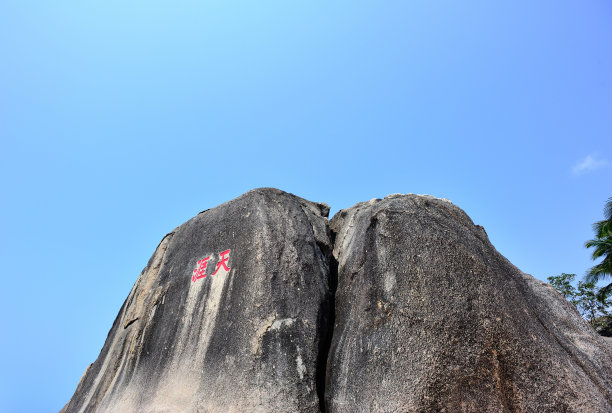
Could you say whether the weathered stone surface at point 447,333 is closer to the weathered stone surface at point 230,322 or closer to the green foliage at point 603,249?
the weathered stone surface at point 230,322

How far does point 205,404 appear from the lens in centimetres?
586

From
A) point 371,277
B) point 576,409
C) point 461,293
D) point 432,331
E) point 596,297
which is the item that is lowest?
point 576,409

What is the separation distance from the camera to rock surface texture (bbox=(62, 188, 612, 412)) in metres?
5.16

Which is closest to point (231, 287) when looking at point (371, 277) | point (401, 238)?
point (371, 277)

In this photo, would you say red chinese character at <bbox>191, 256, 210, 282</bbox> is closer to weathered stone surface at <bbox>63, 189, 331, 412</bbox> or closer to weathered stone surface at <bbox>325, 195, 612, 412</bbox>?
weathered stone surface at <bbox>63, 189, 331, 412</bbox>

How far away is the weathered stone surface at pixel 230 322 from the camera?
232 inches

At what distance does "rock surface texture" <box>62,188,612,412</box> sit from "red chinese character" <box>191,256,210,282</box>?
3 cm

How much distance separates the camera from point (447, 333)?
5348mm

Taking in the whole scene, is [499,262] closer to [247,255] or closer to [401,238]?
[401,238]

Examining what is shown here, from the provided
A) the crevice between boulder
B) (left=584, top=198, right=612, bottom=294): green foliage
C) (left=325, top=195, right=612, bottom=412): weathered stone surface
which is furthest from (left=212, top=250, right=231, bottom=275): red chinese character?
(left=584, top=198, right=612, bottom=294): green foliage

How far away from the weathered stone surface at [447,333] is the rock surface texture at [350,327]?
2 cm

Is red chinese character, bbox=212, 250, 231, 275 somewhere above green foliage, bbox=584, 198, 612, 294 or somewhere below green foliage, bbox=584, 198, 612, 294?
below

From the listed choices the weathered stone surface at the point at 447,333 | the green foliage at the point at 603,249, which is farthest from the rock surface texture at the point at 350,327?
the green foliage at the point at 603,249

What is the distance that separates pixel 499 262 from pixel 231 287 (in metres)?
4.13
